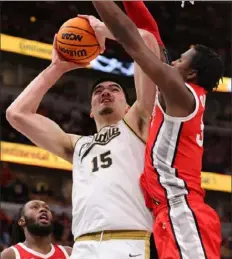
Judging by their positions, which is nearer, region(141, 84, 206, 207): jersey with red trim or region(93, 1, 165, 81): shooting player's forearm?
region(93, 1, 165, 81): shooting player's forearm

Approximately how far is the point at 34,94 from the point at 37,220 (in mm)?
1517

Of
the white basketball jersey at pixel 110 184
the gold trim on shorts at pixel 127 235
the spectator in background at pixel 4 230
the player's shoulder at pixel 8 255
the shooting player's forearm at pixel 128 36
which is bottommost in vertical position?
the spectator in background at pixel 4 230

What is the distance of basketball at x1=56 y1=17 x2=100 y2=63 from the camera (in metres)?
4.24

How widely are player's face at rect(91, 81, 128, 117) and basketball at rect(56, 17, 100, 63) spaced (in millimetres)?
204

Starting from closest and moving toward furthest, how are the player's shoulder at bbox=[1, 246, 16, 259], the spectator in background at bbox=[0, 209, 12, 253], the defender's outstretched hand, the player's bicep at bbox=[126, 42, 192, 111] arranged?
the player's bicep at bbox=[126, 42, 192, 111], the defender's outstretched hand, the player's shoulder at bbox=[1, 246, 16, 259], the spectator in background at bbox=[0, 209, 12, 253]

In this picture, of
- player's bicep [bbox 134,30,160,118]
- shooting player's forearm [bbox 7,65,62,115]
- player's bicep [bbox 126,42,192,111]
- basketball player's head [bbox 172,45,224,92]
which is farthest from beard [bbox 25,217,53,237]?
player's bicep [bbox 126,42,192,111]

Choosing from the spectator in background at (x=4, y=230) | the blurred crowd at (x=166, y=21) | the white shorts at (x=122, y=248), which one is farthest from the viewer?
the blurred crowd at (x=166, y=21)

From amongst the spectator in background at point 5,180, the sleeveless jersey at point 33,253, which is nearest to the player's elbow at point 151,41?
the sleeveless jersey at point 33,253

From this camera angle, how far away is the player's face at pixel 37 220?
18.8 ft

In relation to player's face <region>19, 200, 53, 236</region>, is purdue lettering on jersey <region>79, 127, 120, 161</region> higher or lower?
higher

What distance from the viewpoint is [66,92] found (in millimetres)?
17328

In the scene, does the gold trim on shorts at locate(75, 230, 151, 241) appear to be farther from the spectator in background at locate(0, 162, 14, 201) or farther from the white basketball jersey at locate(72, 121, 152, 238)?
the spectator in background at locate(0, 162, 14, 201)

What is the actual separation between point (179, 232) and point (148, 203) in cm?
38

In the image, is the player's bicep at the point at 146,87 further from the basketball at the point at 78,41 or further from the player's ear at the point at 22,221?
the player's ear at the point at 22,221
